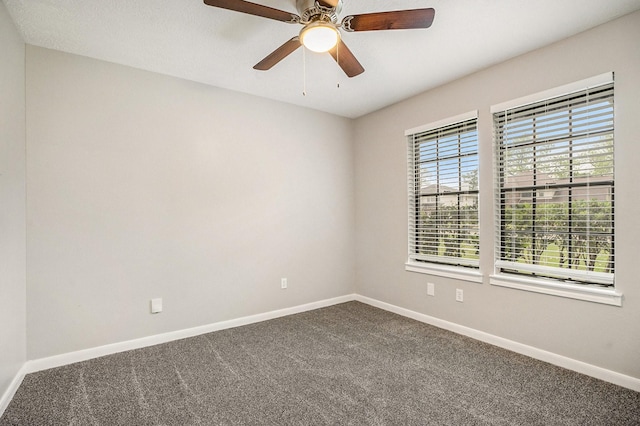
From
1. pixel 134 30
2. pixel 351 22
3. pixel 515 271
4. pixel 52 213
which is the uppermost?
pixel 134 30

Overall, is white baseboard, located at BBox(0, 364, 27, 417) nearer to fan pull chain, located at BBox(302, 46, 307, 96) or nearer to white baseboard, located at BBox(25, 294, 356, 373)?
white baseboard, located at BBox(25, 294, 356, 373)

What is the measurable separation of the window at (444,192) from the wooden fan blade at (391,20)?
155 cm

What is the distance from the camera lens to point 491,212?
2984mm

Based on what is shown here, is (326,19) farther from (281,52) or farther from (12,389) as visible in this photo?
(12,389)

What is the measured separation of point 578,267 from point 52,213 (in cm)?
415

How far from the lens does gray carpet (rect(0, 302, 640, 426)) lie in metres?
1.91

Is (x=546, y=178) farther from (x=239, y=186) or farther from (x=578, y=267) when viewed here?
(x=239, y=186)

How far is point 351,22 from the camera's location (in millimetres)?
1889

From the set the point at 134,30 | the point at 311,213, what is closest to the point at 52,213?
the point at 134,30

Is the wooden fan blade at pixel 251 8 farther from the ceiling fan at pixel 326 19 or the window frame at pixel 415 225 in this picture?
the window frame at pixel 415 225

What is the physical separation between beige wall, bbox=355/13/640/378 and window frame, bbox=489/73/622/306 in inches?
1.9

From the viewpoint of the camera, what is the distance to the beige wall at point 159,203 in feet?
8.44

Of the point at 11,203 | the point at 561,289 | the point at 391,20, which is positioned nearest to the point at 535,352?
the point at 561,289

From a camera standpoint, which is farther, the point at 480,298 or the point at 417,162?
the point at 417,162
